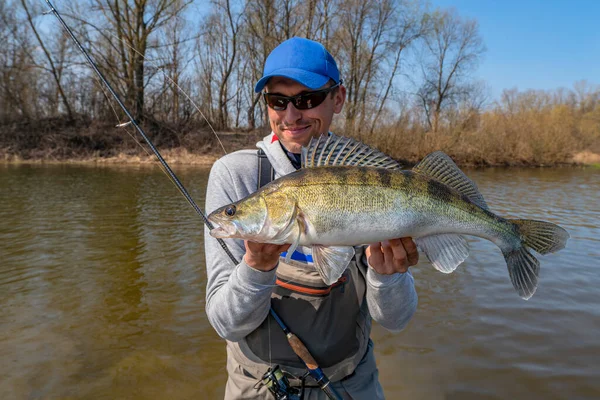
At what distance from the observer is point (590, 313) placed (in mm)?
5082

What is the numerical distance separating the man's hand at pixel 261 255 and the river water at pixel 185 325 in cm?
249

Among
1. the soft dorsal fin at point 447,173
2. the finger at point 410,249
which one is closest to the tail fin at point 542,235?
the soft dorsal fin at point 447,173

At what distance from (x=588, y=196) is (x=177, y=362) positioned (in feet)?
53.7

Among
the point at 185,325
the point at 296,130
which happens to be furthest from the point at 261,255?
the point at 185,325

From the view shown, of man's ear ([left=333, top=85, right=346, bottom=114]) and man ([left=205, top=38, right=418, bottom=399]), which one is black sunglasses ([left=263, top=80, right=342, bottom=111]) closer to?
man ([left=205, top=38, right=418, bottom=399])

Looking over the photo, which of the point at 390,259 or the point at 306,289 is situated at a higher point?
the point at 390,259

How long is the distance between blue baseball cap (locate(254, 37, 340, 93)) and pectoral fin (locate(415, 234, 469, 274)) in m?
1.04

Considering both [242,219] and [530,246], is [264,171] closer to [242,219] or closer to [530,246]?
[242,219]

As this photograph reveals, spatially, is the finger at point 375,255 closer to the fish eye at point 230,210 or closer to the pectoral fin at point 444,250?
the pectoral fin at point 444,250

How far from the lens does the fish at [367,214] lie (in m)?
1.78

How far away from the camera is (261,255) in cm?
176

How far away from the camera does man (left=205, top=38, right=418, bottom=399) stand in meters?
1.88

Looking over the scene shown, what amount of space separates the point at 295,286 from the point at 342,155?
0.73 meters

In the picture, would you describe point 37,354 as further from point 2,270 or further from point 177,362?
point 2,270
